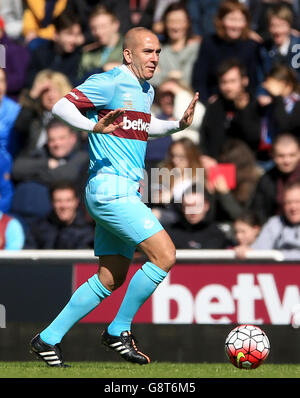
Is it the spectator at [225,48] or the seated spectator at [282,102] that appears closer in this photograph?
the seated spectator at [282,102]

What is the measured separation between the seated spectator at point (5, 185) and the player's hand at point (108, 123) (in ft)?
16.4

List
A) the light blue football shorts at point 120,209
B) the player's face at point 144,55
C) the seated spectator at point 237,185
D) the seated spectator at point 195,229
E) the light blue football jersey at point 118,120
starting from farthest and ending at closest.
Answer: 1. the seated spectator at point 237,185
2. the seated spectator at point 195,229
3. the player's face at point 144,55
4. the light blue football jersey at point 118,120
5. the light blue football shorts at point 120,209

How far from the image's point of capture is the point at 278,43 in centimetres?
1204

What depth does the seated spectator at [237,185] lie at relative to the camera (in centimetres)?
1066

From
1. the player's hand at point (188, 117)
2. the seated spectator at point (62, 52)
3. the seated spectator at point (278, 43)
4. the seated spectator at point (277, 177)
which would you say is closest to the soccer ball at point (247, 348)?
the player's hand at point (188, 117)

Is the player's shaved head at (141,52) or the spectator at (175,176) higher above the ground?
the player's shaved head at (141,52)

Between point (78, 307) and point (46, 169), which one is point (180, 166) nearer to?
point (46, 169)

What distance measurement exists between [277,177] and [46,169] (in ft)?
9.02

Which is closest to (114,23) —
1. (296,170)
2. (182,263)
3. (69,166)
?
(69,166)

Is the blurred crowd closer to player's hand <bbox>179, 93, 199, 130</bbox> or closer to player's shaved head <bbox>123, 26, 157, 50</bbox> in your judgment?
player's hand <bbox>179, 93, 199, 130</bbox>

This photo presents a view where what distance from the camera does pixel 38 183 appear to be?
11391 mm

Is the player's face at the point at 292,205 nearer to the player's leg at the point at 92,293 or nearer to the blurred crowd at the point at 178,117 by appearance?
the blurred crowd at the point at 178,117

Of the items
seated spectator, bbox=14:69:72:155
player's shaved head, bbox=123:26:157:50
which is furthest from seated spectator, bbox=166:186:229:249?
player's shaved head, bbox=123:26:157:50
